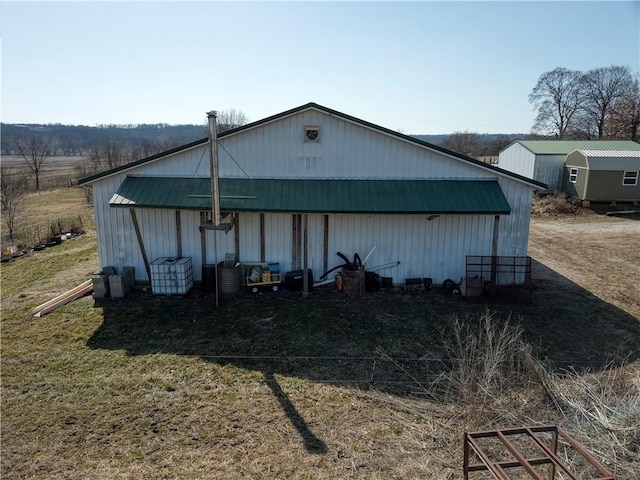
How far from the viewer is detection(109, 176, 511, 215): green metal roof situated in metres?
10.3

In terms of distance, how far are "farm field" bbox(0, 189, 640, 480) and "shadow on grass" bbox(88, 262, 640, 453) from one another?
0.15 ft

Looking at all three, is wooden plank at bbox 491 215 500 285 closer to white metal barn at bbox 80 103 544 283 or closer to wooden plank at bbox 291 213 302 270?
white metal barn at bbox 80 103 544 283

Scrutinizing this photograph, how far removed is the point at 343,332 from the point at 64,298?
23.3 feet

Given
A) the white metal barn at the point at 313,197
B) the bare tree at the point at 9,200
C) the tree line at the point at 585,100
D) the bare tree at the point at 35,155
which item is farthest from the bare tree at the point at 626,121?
the bare tree at the point at 35,155

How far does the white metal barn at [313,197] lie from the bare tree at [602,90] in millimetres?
46004

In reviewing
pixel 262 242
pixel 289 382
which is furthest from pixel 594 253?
pixel 289 382

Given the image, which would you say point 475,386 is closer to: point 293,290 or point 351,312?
point 351,312

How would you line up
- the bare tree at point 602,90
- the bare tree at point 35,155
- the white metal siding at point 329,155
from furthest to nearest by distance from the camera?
the bare tree at point 602,90, the bare tree at point 35,155, the white metal siding at point 329,155

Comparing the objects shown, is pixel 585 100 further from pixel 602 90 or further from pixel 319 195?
pixel 319 195

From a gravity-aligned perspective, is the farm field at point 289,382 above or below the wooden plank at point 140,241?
below

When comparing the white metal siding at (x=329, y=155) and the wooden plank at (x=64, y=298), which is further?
the white metal siding at (x=329, y=155)

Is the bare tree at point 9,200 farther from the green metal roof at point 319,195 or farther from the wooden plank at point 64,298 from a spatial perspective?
the green metal roof at point 319,195

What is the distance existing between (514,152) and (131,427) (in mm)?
30065

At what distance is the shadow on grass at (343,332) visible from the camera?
Answer: 7.31 metres
